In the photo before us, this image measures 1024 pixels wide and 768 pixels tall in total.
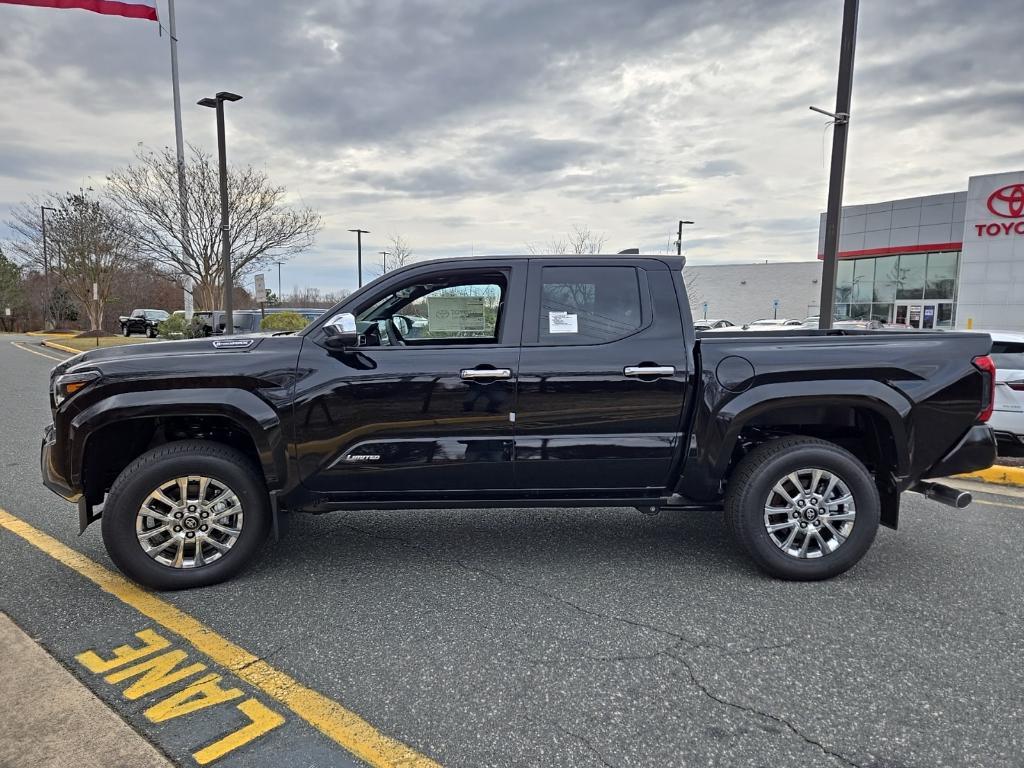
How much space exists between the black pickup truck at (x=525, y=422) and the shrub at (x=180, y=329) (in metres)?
18.4

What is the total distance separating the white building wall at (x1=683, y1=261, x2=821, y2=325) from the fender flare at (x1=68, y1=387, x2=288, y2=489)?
45831mm

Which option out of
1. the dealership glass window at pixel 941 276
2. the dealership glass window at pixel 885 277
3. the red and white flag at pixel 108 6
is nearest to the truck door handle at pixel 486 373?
the red and white flag at pixel 108 6

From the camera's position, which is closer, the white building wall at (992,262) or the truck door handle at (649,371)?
the truck door handle at (649,371)

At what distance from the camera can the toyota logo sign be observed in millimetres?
21578

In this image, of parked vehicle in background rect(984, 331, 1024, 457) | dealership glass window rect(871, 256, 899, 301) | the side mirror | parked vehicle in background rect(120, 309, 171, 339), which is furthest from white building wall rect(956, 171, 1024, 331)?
parked vehicle in background rect(120, 309, 171, 339)

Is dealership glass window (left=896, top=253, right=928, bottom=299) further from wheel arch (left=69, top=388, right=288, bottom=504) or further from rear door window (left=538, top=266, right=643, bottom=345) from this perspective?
wheel arch (left=69, top=388, right=288, bottom=504)

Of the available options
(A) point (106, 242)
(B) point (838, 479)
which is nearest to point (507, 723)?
(B) point (838, 479)

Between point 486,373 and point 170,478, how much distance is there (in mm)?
1831

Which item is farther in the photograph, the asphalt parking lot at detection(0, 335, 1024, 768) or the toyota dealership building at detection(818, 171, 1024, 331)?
the toyota dealership building at detection(818, 171, 1024, 331)

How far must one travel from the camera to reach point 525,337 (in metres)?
3.87

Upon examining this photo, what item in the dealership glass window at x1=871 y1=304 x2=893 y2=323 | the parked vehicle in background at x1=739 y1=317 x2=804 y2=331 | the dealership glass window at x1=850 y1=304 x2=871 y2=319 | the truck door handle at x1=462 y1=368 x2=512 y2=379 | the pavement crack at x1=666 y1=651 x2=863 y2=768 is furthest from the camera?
the dealership glass window at x1=850 y1=304 x2=871 y2=319

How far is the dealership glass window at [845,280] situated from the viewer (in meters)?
34.8

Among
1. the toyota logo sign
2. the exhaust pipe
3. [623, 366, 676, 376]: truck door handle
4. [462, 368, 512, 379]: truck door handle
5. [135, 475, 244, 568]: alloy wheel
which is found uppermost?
the toyota logo sign

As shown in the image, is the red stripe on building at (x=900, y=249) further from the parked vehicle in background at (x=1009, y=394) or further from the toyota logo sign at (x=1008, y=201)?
the parked vehicle in background at (x=1009, y=394)
